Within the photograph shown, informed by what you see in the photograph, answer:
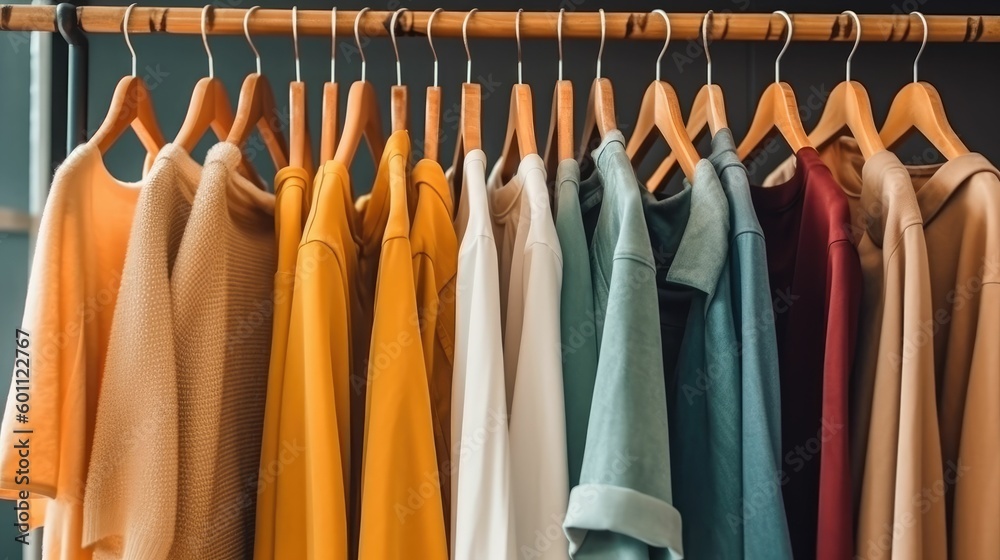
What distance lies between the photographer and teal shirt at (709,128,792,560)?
0.60 m

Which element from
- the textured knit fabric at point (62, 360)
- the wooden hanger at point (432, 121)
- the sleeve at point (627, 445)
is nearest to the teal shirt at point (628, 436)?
the sleeve at point (627, 445)

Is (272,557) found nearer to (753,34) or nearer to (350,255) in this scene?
(350,255)

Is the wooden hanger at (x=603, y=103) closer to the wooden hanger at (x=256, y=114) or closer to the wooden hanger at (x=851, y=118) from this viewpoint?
the wooden hanger at (x=851, y=118)

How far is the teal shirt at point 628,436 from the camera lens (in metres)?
0.56

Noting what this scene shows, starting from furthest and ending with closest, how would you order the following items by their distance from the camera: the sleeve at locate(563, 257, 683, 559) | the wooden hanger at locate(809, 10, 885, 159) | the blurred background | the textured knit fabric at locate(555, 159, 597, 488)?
the blurred background
the wooden hanger at locate(809, 10, 885, 159)
the textured knit fabric at locate(555, 159, 597, 488)
the sleeve at locate(563, 257, 683, 559)

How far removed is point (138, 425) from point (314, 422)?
154 millimetres

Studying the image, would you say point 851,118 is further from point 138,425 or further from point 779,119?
point 138,425

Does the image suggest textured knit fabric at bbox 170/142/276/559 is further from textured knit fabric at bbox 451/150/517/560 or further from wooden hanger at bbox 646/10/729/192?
wooden hanger at bbox 646/10/729/192

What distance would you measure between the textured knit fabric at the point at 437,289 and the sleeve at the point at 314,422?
82 millimetres

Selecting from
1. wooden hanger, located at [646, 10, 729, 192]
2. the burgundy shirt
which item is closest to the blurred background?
wooden hanger, located at [646, 10, 729, 192]

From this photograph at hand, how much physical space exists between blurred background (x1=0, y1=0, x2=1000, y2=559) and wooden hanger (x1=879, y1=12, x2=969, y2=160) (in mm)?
334

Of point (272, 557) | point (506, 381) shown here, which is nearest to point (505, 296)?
point (506, 381)

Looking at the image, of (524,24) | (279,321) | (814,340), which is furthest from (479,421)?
(524,24)

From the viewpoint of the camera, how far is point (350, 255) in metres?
0.75
